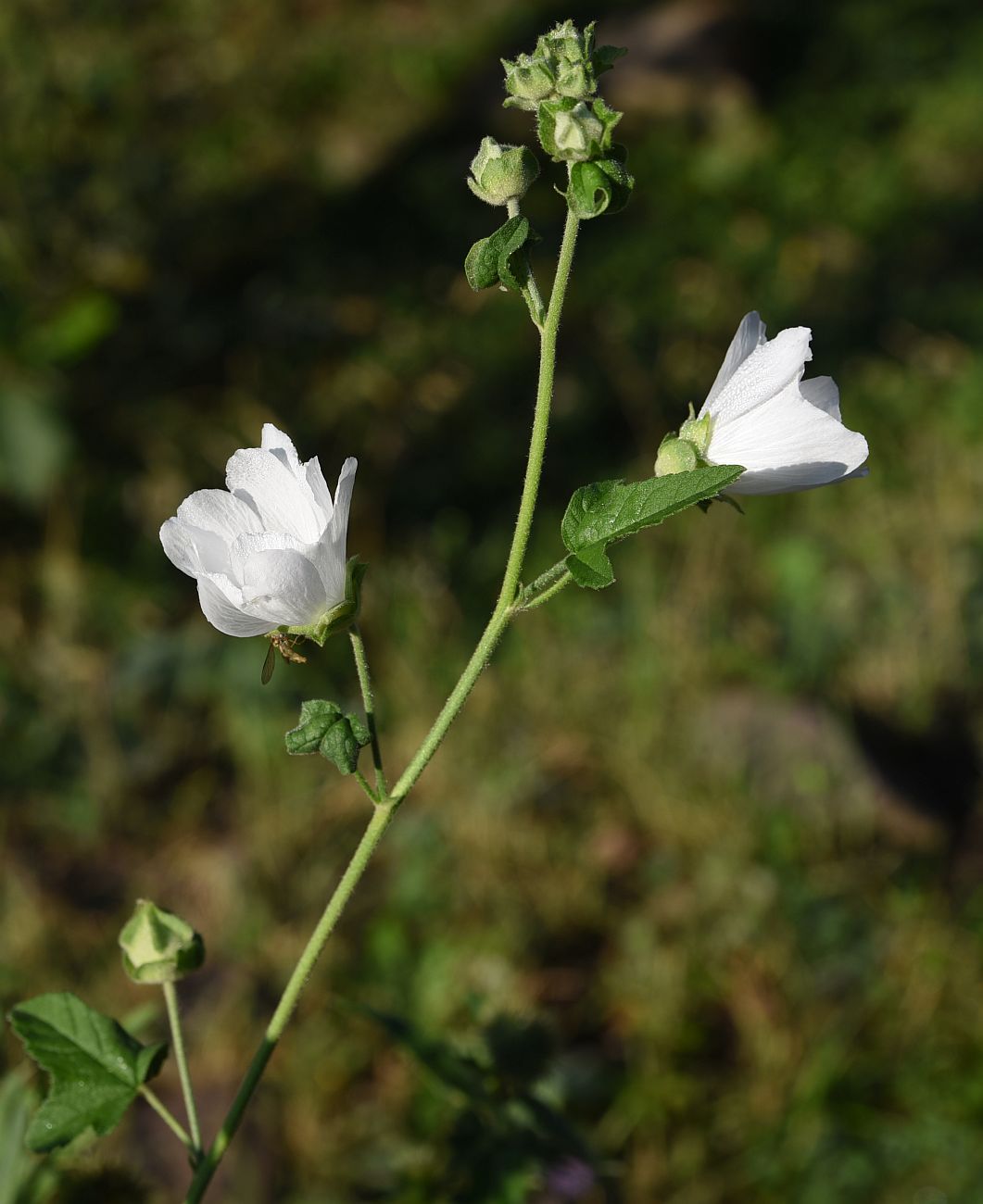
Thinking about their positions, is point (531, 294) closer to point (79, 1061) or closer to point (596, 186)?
point (596, 186)

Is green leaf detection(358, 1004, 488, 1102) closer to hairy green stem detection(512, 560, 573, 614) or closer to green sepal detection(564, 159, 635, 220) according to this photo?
hairy green stem detection(512, 560, 573, 614)

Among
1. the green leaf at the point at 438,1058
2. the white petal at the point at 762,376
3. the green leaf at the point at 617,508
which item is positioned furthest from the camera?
the green leaf at the point at 438,1058

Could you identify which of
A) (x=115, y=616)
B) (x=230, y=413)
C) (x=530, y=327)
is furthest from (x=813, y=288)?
(x=115, y=616)

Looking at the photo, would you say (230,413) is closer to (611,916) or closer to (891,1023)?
(611,916)

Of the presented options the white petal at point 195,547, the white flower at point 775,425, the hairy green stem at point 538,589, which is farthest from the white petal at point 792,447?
the white petal at point 195,547

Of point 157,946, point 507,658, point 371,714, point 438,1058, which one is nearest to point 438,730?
point 371,714

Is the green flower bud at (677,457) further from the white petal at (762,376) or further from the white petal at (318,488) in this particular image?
the white petal at (318,488)

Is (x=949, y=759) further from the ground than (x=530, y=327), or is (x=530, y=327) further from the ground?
(x=530, y=327)
